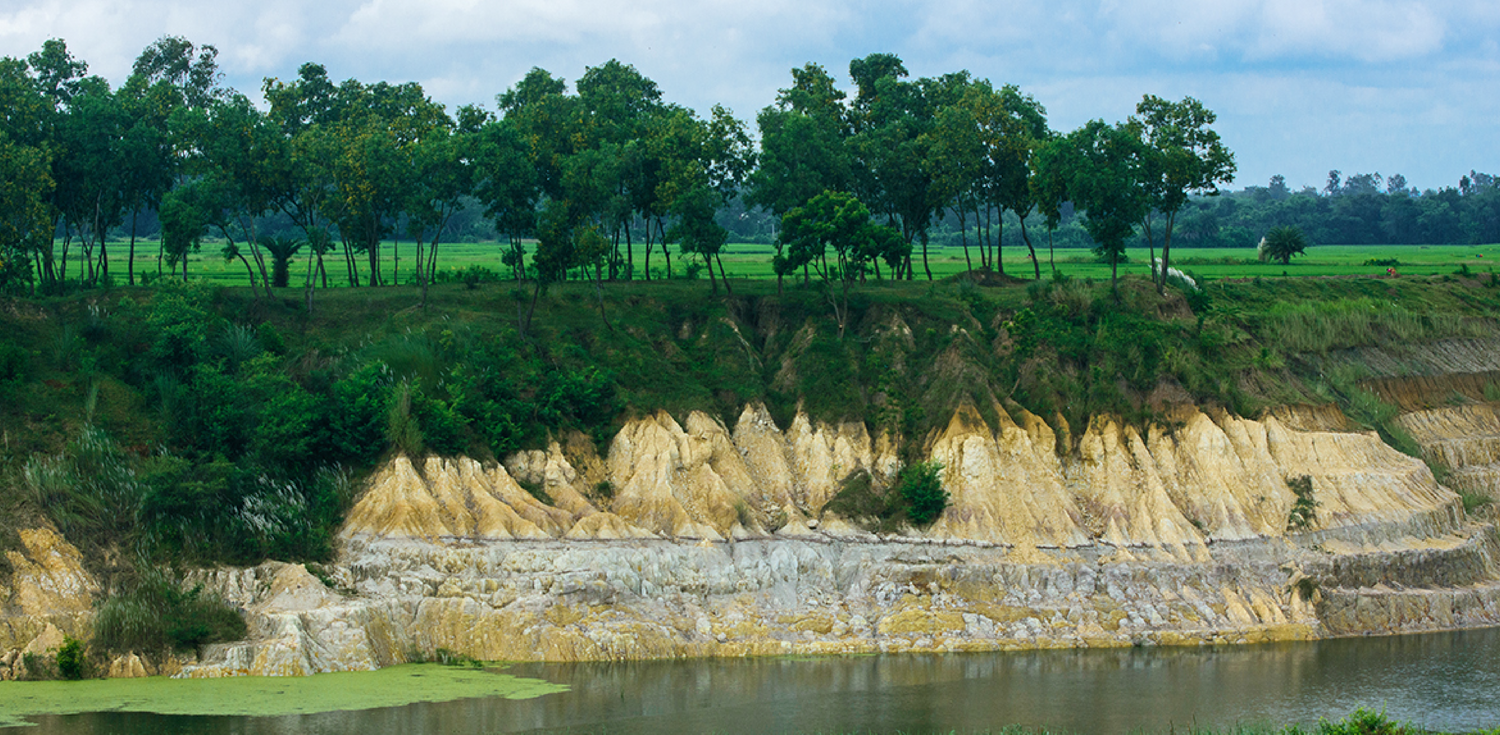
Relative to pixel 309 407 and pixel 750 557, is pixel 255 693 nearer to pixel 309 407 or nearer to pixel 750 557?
pixel 309 407

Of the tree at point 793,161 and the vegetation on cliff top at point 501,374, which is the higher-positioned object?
the tree at point 793,161

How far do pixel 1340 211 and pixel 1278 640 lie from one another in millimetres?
108482

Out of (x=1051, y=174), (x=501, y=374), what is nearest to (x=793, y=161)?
(x=1051, y=174)

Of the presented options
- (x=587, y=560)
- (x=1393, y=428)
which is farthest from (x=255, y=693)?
(x=1393, y=428)

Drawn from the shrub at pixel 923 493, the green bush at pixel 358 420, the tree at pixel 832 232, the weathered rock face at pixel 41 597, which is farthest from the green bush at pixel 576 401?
the weathered rock face at pixel 41 597

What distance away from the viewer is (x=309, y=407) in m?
50.2

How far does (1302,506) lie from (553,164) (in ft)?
118

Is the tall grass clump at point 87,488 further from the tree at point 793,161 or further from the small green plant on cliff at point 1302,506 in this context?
the small green plant on cliff at point 1302,506

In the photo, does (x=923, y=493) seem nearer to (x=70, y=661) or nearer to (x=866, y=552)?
(x=866, y=552)

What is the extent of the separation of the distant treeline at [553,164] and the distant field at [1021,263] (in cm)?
959

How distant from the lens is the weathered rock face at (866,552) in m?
45.8

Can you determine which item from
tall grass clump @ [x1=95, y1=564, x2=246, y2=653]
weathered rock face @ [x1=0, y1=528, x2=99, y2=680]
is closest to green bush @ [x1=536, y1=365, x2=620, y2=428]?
tall grass clump @ [x1=95, y1=564, x2=246, y2=653]

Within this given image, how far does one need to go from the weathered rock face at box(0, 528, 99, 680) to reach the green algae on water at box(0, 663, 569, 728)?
4.88 ft

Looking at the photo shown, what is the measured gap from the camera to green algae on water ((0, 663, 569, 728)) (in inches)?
1476
